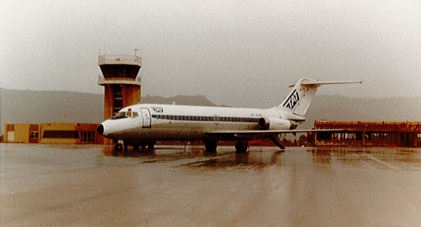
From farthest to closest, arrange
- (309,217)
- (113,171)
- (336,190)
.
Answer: (113,171) → (336,190) → (309,217)

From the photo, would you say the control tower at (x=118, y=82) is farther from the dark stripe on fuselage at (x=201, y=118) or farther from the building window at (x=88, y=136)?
the dark stripe on fuselage at (x=201, y=118)

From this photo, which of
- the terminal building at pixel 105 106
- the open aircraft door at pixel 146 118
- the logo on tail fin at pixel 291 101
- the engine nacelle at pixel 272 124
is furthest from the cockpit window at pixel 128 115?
the terminal building at pixel 105 106

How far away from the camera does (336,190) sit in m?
9.48

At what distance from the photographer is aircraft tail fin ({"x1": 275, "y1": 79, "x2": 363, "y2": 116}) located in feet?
116

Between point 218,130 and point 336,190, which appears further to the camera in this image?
point 218,130

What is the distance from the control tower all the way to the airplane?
2027cm

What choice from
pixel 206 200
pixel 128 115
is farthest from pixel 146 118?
pixel 206 200

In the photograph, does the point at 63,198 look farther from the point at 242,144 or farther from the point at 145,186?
the point at 242,144

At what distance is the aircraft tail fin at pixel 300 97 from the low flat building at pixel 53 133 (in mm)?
26908

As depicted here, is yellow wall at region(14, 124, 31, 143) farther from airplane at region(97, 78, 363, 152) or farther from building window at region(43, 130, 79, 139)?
airplane at region(97, 78, 363, 152)

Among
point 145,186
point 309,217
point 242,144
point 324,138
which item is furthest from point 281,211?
point 324,138

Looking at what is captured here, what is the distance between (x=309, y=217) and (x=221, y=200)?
2026 mm

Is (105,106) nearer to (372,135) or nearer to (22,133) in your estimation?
(22,133)

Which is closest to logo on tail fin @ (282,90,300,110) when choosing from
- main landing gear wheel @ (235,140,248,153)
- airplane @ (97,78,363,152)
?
airplane @ (97,78,363,152)
